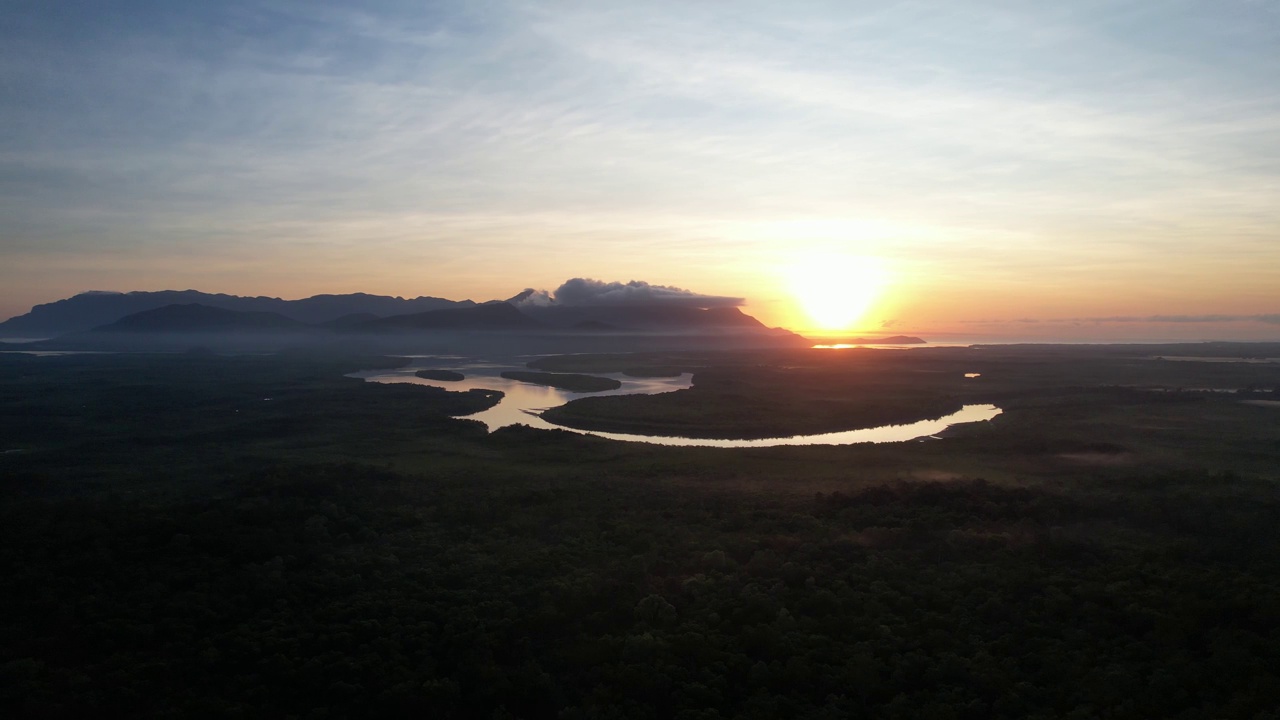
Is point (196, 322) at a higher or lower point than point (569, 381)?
higher

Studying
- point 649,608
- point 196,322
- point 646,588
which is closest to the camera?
point 649,608

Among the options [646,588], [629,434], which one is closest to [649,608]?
[646,588]

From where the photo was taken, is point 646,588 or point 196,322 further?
point 196,322

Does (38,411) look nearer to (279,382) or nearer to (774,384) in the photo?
(279,382)

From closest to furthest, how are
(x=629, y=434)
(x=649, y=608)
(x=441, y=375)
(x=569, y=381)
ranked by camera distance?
(x=649, y=608) < (x=629, y=434) < (x=569, y=381) < (x=441, y=375)

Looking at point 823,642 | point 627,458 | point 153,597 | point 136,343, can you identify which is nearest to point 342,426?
point 627,458

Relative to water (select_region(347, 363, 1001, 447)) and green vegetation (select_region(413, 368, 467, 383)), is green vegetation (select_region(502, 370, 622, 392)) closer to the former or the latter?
water (select_region(347, 363, 1001, 447))

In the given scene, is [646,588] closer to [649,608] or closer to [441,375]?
[649,608]
